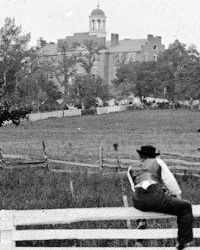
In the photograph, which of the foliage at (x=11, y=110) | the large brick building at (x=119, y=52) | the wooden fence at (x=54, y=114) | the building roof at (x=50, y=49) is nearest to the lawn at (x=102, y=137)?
the foliage at (x=11, y=110)

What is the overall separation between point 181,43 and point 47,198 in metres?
97.9

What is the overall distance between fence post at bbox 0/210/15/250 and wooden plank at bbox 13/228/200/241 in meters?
0.09

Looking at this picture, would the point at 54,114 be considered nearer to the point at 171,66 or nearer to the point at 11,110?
the point at 171,66

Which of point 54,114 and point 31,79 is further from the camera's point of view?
point 54,114

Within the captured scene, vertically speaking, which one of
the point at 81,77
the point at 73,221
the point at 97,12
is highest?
the point at 97,12

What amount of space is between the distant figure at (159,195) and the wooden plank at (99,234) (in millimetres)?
230

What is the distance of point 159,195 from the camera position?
7.72 meters

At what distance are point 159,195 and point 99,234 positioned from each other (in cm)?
92

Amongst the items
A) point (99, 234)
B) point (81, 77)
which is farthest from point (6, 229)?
point (81, 77)

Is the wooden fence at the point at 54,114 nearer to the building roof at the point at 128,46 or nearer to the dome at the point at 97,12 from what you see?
the building roof at the point at 128,46

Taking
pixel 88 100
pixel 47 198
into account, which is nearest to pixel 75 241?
pixel 47 198

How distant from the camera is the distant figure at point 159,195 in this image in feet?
25.0

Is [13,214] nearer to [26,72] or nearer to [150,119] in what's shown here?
[150,119]

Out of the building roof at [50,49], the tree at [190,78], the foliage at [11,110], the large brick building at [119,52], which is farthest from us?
the building roof at [50,49]
